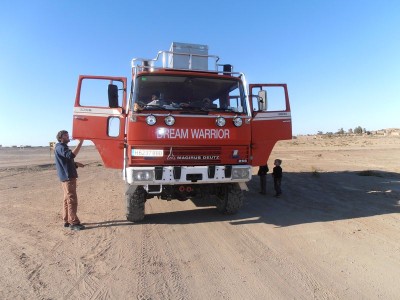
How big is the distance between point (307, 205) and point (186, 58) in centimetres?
466

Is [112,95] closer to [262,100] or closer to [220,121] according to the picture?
[220,121]

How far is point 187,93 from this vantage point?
7203 millimetres

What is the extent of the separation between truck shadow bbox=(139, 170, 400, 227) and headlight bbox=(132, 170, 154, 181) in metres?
1.41

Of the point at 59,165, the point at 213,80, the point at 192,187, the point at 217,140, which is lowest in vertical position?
the point at 192,187

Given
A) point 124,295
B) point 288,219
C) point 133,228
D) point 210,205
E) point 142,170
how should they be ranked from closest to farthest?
1. point 124,295
2. point 142,170
3. point 133,228
4. point 288,219
5. point 210,205

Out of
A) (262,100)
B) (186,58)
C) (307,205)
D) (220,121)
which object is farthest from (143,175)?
(307,205)

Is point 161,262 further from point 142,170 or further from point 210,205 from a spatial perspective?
point 210,205

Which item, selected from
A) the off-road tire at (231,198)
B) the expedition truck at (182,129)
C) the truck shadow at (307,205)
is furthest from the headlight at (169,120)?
the truck shadow at (307,205)

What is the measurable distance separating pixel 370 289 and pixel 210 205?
542 centimetres

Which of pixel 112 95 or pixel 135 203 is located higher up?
pixel 112 95

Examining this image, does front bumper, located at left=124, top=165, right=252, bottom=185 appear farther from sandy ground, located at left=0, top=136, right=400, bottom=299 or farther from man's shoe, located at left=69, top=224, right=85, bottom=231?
man's shoe, located at left=69, top=224, right=85, bottom=231

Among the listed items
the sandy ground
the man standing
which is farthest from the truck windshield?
the sandy ground

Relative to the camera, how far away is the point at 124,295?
385 cm

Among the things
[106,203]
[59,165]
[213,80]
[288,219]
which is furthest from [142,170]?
[106,203]
